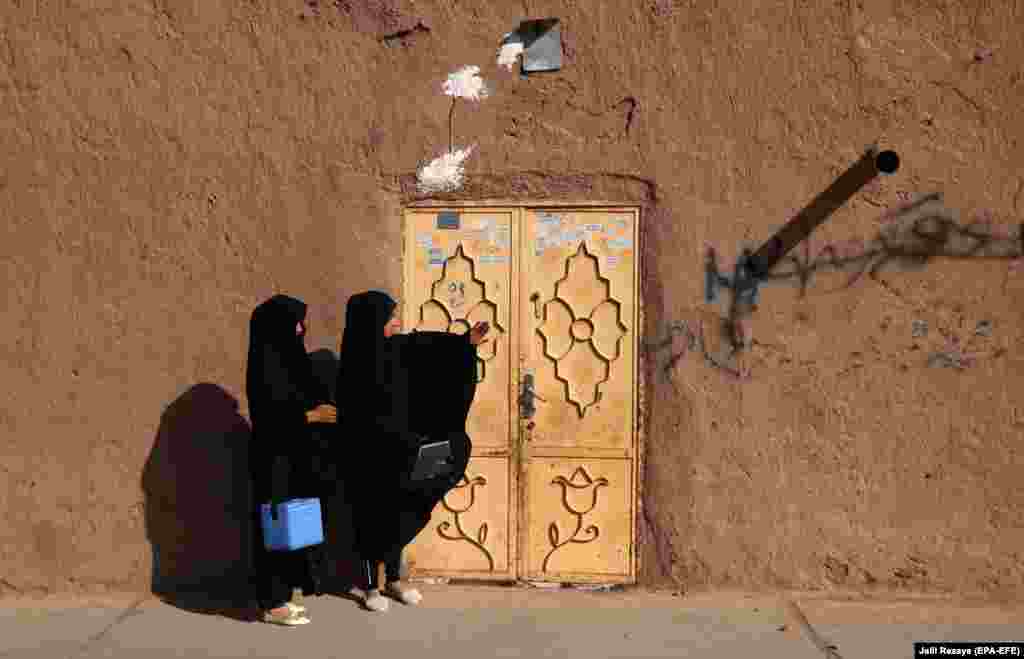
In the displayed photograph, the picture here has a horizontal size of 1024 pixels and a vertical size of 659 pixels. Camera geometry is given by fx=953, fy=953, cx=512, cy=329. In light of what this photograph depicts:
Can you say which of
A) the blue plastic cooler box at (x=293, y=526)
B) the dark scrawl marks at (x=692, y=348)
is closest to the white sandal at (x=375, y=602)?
the blue plastic cooler box at (x=293, y=526)

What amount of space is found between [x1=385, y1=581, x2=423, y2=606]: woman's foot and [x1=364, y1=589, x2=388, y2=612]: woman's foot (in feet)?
0.31

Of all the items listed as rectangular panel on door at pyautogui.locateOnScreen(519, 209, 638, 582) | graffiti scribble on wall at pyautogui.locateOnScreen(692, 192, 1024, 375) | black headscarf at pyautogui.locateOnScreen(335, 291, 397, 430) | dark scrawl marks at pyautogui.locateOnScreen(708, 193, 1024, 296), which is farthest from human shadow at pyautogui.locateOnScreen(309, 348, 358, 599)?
dark scrawl marks at pyautogui.locateOnScreen(708, 193, 1024, 296)

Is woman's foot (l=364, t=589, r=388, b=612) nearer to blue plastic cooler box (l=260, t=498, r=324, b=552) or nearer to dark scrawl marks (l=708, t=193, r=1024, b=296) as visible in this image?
blue plastic cooler box (l=260, t=498, r=324, b=552)

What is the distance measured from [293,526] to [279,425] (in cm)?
44

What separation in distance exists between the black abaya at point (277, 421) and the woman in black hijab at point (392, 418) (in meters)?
0.21

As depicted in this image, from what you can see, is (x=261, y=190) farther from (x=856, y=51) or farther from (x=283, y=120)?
(x=856, y=51)

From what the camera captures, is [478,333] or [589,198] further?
[589,198]

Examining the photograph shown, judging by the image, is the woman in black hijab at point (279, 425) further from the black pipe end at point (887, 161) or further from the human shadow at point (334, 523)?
the black pipe end at point (887, 161)

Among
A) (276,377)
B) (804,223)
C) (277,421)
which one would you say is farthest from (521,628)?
(804,223)

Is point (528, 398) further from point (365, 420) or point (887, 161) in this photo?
point (887, 161)

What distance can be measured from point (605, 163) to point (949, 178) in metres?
1.63

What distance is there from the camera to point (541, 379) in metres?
4.71

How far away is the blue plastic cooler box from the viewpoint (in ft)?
13.4

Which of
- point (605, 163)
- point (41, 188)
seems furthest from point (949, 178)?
point (41, 188)
